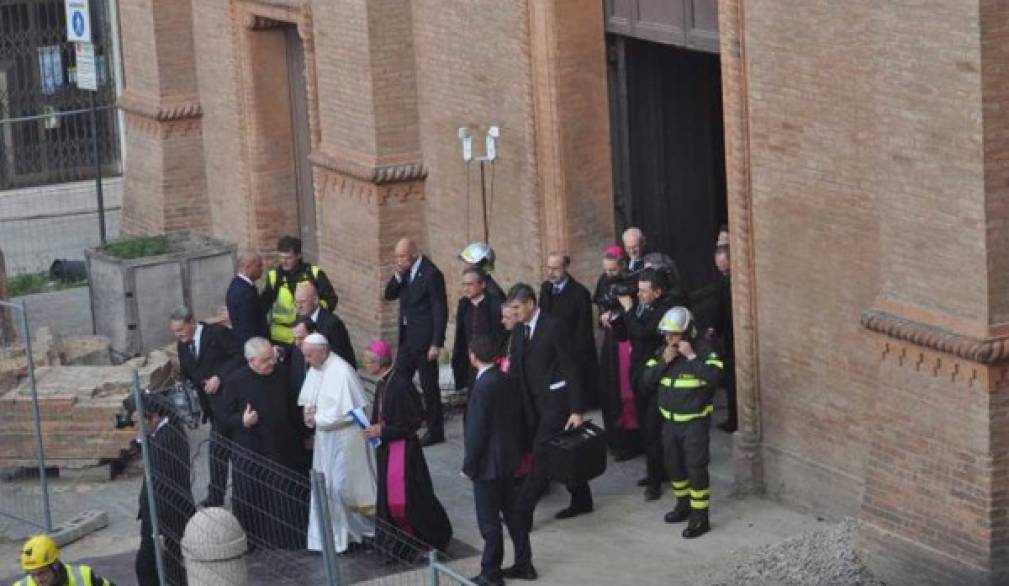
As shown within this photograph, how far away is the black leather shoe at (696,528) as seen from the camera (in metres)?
16.0

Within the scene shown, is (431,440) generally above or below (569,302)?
below

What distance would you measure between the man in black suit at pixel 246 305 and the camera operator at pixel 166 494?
3344 mm

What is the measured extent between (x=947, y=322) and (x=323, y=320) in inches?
214

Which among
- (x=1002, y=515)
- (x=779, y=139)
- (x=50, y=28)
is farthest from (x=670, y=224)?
(x=50, y=28)

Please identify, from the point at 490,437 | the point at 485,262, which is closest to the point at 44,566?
the point at 490,437

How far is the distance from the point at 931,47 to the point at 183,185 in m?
13.3

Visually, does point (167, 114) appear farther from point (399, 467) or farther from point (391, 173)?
point (399, 467)

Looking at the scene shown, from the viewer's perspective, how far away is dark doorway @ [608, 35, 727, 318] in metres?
19.2

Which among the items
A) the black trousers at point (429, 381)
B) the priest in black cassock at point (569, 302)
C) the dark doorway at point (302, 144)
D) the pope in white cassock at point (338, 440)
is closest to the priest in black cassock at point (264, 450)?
the pope in white cassock at point (338, 440)

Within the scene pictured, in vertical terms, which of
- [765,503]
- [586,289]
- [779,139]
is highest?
[779,139]

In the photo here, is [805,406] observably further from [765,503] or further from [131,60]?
[131,60]

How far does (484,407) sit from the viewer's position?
49.0 ft

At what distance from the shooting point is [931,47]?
1374 centimetres

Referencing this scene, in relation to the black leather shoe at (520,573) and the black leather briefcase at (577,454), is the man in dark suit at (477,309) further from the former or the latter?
the black leather shoe at (520,573)
